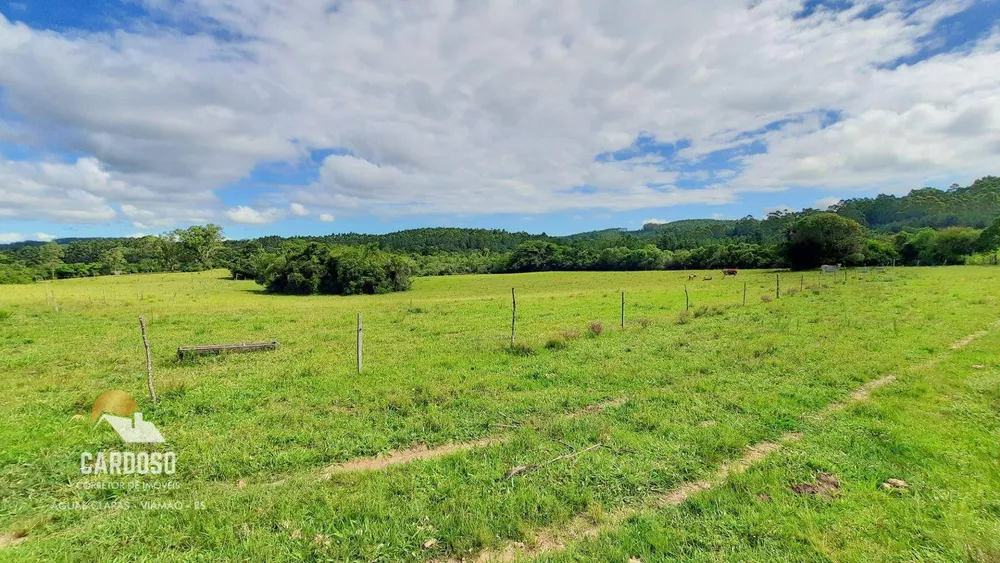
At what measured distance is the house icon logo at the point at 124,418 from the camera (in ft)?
24.1

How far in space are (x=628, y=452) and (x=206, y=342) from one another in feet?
59.4

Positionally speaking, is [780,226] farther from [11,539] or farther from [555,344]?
[11,539]

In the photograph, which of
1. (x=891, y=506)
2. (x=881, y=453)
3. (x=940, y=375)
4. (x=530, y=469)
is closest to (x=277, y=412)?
(x=530, y=469)

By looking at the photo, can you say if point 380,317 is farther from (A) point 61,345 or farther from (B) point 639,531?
(B) point 639,531

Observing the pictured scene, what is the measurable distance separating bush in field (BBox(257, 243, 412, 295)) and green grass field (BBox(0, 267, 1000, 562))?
4853 cm

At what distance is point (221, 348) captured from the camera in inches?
561

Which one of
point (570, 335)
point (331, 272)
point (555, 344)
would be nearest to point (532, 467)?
point (555, 344)

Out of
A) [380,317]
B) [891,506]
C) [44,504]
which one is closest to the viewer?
[891,506]

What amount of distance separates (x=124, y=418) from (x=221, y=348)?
20.7 ft

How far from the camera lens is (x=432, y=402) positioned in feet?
29.8

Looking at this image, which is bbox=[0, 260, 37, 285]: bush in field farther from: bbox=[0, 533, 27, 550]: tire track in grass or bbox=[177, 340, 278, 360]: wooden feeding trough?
bbox=[0, 533, 27, 550]: tire track in grass

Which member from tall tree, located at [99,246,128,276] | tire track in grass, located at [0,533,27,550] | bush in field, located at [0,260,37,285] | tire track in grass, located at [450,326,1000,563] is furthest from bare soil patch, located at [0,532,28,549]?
tall tree, located at [99,246,128,276]

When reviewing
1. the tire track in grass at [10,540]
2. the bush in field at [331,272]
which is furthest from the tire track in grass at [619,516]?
the bush in field at [331,272]

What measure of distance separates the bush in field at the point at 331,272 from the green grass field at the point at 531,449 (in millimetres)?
48528
